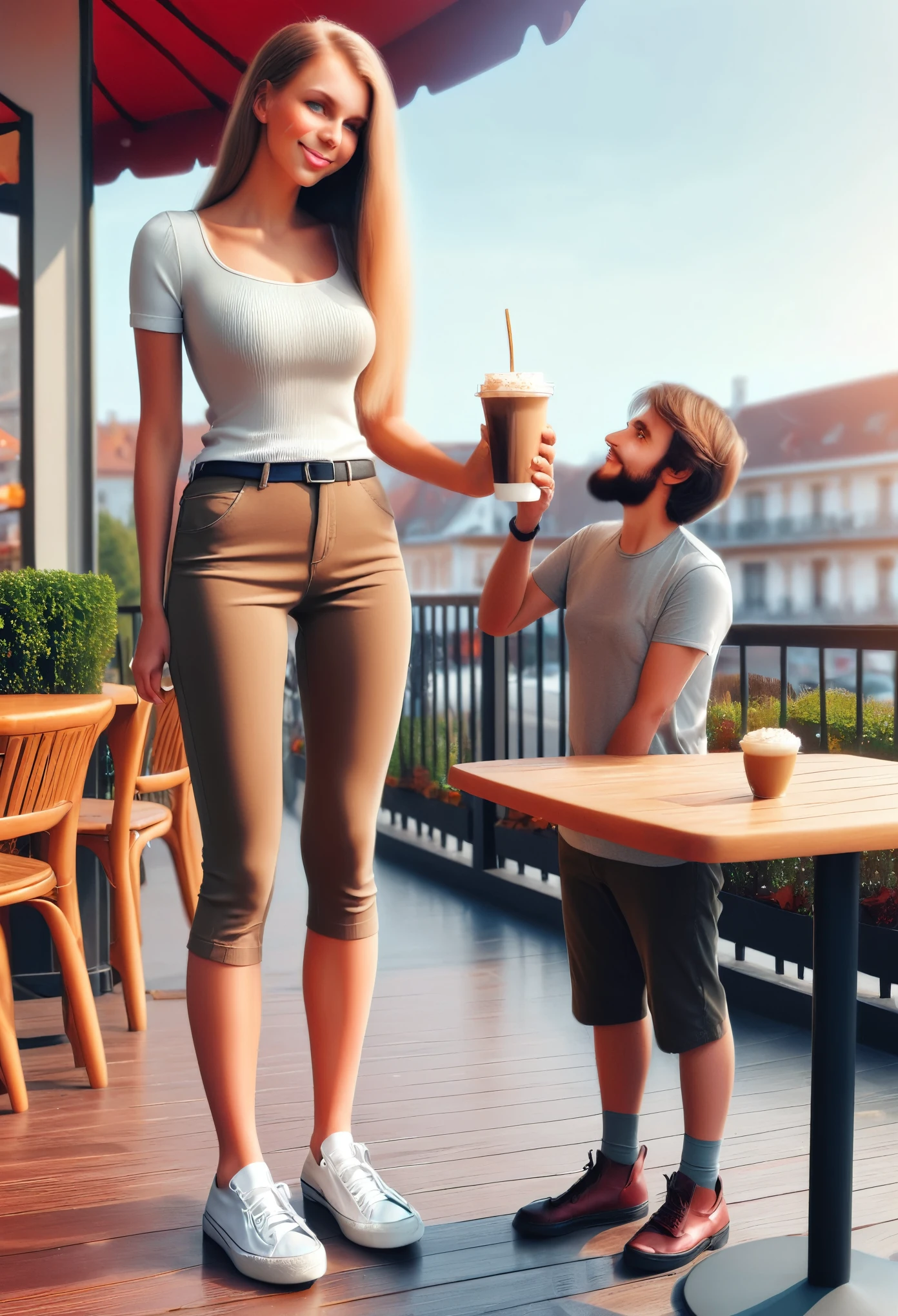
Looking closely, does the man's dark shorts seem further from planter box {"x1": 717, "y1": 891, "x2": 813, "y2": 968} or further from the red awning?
the red awning

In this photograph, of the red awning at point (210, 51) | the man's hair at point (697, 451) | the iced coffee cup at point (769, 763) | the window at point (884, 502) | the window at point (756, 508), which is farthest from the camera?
the window at point (756, 508)

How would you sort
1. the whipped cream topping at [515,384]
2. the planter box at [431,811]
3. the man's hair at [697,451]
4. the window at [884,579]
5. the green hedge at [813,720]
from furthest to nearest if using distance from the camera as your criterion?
the window at [884,579] → the planter box at [431,811] → the green hedge at [813,720] → the man's hair at [697,451] → the whipped cream topping at [515,384]

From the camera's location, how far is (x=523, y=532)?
1627 millimetres

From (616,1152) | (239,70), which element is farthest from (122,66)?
A: (616,1152)

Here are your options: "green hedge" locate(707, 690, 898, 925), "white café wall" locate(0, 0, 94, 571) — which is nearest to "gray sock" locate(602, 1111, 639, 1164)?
"green hedge" locate(707, 690, 898, 925)

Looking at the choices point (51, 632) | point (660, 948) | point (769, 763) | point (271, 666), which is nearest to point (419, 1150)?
point (660, 948)

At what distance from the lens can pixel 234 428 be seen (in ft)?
4.96

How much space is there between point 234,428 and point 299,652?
12.6 inches

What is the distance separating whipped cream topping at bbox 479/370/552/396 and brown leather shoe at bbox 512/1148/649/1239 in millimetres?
1119

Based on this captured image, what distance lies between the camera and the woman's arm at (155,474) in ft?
4.93

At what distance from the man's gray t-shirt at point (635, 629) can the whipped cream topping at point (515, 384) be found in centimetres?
33

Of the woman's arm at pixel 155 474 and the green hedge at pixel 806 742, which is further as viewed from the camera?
the green hedge at pixel 806 742

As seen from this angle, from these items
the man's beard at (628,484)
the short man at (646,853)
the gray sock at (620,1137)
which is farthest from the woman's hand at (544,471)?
the gray sock at (620,1137)

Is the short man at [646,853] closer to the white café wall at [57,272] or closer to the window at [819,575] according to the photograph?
the white café wall at [57,272]
